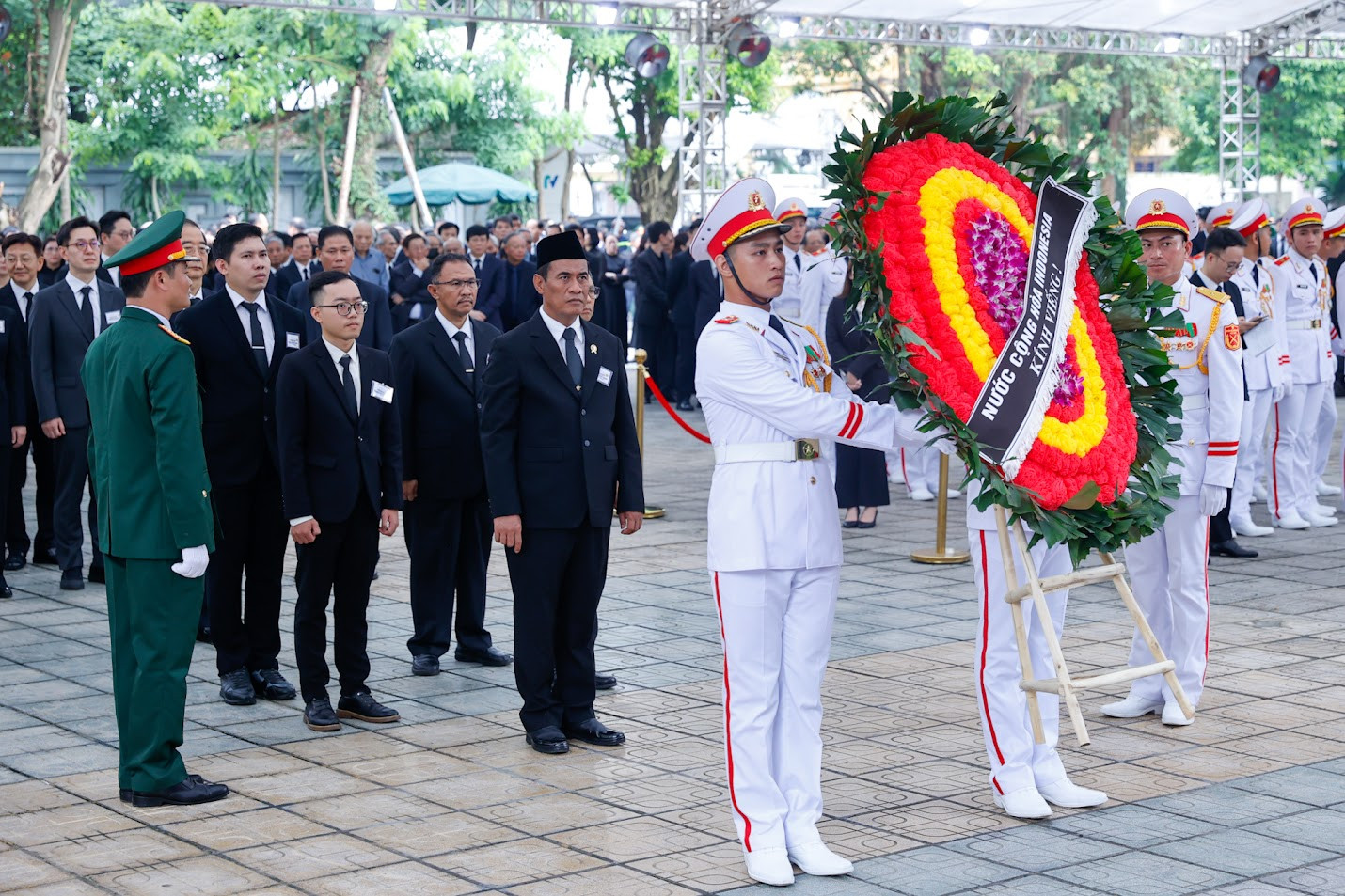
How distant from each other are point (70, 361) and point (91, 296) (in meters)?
0.38

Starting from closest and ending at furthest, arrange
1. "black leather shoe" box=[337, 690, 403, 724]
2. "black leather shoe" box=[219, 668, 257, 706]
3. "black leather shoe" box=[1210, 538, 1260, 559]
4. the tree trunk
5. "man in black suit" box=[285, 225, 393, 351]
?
"black leather shoe" box=[337, 690, 403, 724] < "black leather shoe" box=[219, 668, 257, 706] < "man in black suit" box=[285, 225, 393, 351] < "black leather shoe" box=[1210, 538, 1260, 559] < the tree trunk

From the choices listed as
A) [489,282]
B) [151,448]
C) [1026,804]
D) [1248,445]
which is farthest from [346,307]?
[489,282]

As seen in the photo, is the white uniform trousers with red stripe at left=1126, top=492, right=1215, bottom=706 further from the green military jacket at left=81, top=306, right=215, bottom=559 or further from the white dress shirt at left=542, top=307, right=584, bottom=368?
the green military jacket at left=81, top=306, right=215, bottom=559

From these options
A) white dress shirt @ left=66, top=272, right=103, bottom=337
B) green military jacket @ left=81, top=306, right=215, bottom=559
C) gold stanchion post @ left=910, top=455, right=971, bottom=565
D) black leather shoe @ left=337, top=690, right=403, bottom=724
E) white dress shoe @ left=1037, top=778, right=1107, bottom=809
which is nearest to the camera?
white dress shoe @ left=1037, top=778, right=1107, bottom=809

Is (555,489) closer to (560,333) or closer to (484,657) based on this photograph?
(560,333)

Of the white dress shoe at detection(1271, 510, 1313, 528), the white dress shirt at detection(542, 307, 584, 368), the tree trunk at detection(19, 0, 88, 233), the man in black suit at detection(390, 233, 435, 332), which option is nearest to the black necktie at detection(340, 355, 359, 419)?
the white dress shirt at detection(542, 307, 584, 368)

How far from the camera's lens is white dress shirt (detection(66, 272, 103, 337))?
382 inches

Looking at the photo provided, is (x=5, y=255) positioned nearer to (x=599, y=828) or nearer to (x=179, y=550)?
(x=179, y=550)

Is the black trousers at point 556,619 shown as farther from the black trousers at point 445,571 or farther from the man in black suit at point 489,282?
the man in black suit at point 489,282

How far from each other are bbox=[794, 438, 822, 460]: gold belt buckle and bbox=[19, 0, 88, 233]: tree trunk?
19.7 meters

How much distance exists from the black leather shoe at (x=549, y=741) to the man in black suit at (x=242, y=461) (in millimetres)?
1327

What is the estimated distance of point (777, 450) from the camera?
5.00 meters

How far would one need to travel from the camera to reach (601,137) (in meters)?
42.9

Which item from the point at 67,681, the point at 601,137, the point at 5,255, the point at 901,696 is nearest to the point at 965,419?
the point at 901,696
